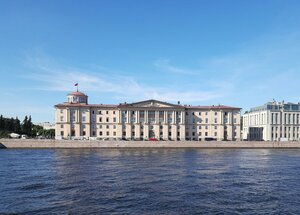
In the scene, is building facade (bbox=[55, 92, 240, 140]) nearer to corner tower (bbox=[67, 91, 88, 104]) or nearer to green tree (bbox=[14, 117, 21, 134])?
corner tower (bbox=[67, 91, 88, 104])

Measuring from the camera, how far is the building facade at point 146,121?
4761 inches

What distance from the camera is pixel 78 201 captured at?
25.5 m

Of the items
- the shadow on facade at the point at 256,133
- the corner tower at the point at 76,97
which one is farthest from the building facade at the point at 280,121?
the corner tower at the point at 76,97

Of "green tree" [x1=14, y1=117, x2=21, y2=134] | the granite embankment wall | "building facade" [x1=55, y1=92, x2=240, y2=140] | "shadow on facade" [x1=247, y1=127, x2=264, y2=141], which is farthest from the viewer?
"shadow on facade" [x1=247, y1=127, x2=264, y2=141]

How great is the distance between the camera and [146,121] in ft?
407

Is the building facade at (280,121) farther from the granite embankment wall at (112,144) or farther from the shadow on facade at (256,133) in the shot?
the granite embankment wall at (112,144)

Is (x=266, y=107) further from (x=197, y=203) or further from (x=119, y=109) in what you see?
(x=197, y=203)

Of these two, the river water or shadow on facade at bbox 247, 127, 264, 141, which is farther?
shadow on facade at bbox 247, 127, 264, 141

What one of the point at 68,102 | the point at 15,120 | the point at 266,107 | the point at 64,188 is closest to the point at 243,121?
the point at 266,107

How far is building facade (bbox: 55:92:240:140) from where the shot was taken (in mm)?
120938

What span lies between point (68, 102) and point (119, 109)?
19752 mm

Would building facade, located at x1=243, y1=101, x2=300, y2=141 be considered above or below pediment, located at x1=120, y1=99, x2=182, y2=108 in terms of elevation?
below

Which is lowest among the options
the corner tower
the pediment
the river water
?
the river water

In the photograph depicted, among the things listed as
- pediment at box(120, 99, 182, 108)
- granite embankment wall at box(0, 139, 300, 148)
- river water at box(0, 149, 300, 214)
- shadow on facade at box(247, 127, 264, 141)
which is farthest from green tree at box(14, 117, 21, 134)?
river water at box(0, 149, 300, 214)
